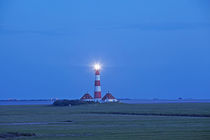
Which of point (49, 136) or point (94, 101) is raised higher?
point (94, 101)

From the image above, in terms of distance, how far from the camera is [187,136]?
27859 millimetres

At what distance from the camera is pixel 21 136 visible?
30.5 metres

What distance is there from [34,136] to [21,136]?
1.03 meters

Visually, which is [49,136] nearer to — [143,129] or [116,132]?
[116,132]

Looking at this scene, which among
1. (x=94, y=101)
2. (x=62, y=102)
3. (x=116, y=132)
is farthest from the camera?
(x=62, y=102)

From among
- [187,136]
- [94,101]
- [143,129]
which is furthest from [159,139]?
[94,101]

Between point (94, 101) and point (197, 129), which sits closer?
point (197, 129)

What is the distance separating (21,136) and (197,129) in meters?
11.7

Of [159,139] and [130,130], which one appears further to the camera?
[130,130]

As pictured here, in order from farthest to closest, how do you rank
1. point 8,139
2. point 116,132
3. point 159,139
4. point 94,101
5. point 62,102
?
point 62,102 → point 94,101 → point 116,132 → point 8,139 → point 159,139

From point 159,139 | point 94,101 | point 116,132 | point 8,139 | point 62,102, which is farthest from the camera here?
point 62,102

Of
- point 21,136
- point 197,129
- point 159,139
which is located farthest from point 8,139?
point 197,129

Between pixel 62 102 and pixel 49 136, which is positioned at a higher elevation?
pixel 62 102

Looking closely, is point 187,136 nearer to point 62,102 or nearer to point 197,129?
point 197,129
